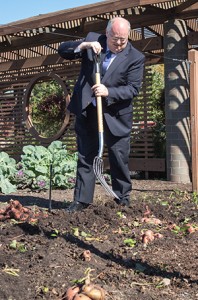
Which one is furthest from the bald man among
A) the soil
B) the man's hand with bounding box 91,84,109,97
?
the soil

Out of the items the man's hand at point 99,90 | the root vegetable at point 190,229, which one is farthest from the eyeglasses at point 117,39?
the root vegetable at point 190,229

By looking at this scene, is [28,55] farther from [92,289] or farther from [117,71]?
[92,289]

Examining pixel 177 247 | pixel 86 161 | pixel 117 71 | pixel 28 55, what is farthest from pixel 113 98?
pixel 28 55

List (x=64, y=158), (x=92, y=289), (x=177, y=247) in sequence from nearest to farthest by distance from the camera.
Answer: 1. (x=92, y=289)
2. (x=177, y=247)
3. (x=64, y=158)

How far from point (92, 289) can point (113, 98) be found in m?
2.74

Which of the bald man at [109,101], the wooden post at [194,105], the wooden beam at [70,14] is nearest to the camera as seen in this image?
the bald man at [109,101]

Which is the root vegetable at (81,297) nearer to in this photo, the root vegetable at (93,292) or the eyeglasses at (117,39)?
the root vegetable at (93,292)

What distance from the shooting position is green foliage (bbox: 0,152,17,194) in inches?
325

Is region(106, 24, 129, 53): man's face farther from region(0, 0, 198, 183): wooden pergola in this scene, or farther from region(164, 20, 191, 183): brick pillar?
region(164, 20, 191, 183): brick pillar

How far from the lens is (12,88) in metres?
12.9

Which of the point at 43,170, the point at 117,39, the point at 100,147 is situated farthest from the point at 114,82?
the point at 43,170

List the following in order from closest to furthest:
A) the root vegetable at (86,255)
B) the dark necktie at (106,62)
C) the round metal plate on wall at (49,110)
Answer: the root vegetable at (86,255), the dark necktie at (106,62), the round metal plate on wall at (49,110)

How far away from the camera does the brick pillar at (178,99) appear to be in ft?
31.5

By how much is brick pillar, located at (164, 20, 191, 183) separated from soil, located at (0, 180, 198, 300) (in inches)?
137
